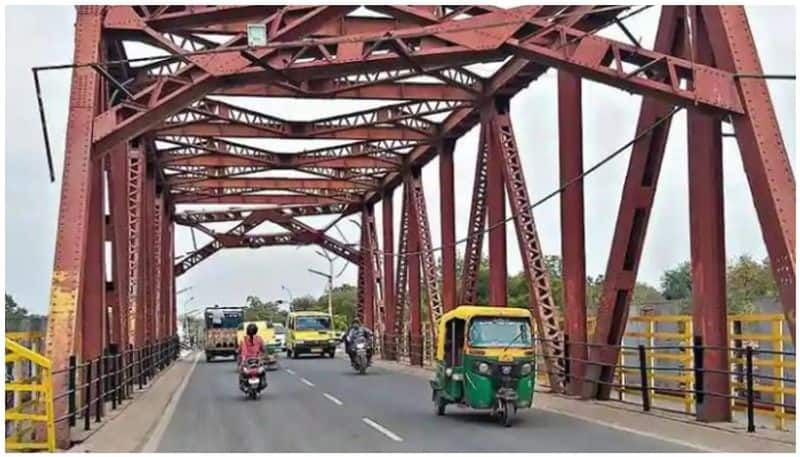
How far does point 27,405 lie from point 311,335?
35.1 meters

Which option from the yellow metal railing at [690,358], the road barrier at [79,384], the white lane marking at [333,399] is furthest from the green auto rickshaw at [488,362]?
the road barrier at [79,384]

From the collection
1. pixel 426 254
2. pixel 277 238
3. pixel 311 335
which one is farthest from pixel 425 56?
pixel 277 238

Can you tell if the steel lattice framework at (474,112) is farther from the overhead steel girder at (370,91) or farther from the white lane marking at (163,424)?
the white lane marking at (163,424)

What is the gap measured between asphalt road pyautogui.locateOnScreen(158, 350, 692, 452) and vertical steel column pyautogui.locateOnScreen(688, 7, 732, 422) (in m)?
1.76

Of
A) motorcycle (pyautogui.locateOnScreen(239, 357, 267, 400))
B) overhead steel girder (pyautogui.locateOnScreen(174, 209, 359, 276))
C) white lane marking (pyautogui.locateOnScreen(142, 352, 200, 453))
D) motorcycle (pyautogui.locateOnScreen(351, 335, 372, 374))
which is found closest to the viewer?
white lane marking (pyautogui.locateOnScreen(142, 352, 200, 453))

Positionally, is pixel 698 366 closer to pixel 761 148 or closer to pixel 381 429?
pixel 761 148

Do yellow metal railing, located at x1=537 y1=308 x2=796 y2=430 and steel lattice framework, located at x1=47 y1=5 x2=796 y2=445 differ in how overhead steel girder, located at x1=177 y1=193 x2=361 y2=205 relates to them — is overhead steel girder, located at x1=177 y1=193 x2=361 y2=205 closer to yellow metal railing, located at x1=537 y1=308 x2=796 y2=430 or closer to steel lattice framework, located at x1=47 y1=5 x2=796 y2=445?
steel lattice framework, located at x1=47 y1=5 x2=796 y2=445

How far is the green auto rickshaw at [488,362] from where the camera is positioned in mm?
15961

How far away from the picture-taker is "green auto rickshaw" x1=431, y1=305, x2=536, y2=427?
16.0 m

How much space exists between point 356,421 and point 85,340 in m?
4.99

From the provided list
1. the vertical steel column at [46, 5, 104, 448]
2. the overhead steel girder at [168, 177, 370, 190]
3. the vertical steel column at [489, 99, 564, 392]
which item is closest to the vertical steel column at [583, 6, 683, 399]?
the vertical steel column at [489, 99, 564, 392]

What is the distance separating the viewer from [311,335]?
1924 inches

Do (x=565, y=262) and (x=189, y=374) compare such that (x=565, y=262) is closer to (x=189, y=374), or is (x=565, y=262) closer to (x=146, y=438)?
(x=146, y=438)

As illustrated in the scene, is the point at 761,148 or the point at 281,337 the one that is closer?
the point at 761,148
